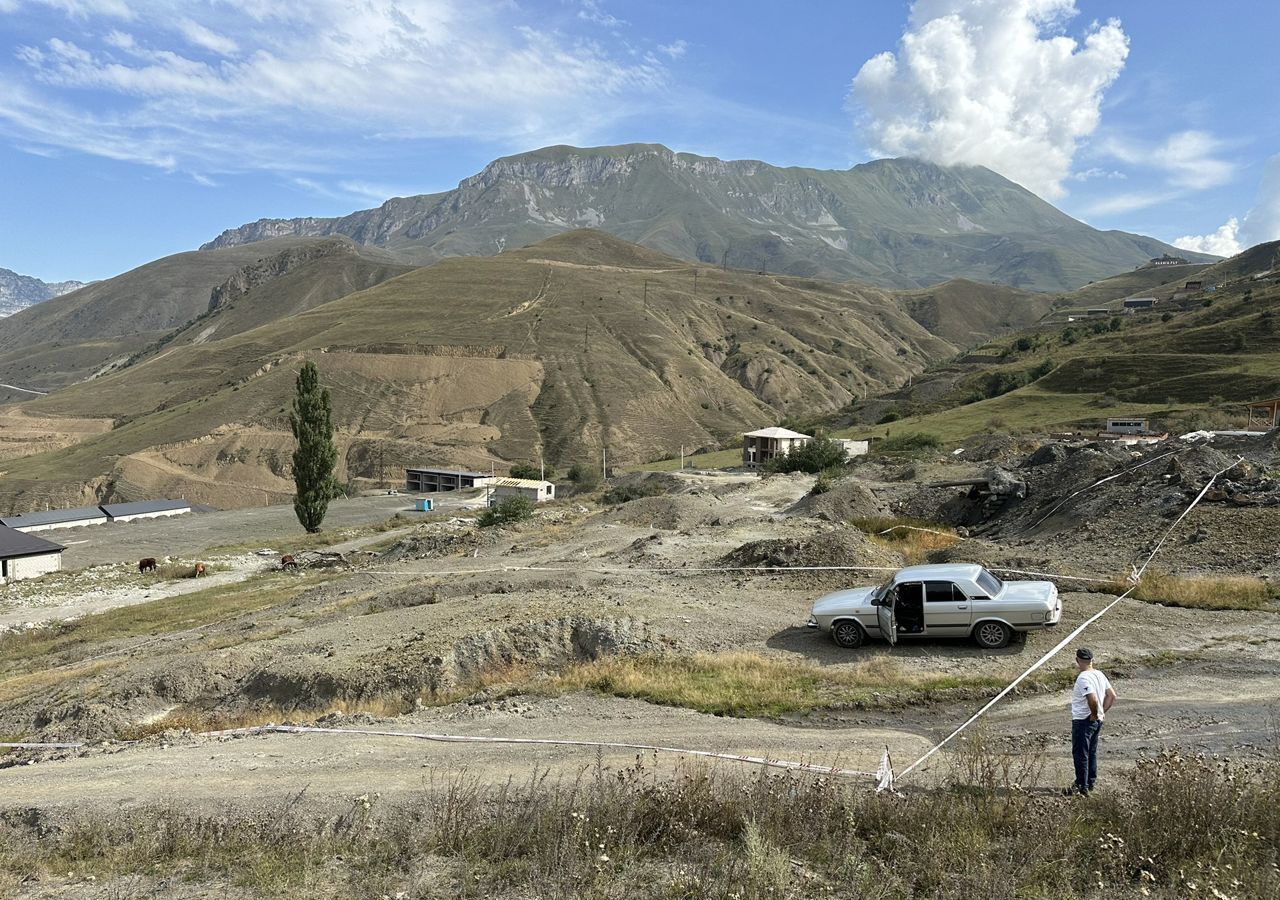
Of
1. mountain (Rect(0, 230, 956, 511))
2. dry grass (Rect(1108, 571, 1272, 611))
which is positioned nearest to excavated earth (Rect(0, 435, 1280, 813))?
dry grass (Rect(1108, 571, 1272, 611))

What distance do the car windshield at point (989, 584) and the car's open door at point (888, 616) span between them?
5.44 ft

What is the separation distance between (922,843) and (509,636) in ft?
37.2

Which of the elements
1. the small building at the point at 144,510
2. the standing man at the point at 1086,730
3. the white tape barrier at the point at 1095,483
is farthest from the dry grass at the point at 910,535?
the small building at the point at 144,510

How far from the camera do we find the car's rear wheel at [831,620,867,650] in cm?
1517

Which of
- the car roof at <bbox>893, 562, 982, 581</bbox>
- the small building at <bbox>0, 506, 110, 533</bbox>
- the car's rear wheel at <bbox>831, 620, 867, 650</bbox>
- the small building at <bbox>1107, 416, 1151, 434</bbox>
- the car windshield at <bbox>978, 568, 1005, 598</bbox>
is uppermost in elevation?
the small building at <bbox>1107, 416, 1151, 434</bbox>

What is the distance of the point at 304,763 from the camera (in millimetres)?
10172

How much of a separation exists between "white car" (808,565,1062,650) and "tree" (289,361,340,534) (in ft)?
145

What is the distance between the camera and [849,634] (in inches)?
599

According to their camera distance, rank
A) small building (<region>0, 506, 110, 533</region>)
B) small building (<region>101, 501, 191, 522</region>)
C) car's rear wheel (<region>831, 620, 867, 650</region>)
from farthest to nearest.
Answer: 1. small building (<region>101, 501, 191, 522</region>)
2. small building (<region>0, 506, 110, 533</region>)
3. car's rear wheel (<region>831, 620, 867, 650</region>)

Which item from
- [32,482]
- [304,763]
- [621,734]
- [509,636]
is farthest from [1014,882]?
[32,482]

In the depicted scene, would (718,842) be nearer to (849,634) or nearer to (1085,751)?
(1085,751)

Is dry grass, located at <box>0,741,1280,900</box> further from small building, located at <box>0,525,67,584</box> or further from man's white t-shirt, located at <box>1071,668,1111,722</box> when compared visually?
small building, located at <box>0,525,67,584</box>

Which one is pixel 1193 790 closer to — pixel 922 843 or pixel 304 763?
pixel 922 843

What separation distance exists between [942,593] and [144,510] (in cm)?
7922
